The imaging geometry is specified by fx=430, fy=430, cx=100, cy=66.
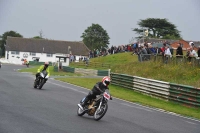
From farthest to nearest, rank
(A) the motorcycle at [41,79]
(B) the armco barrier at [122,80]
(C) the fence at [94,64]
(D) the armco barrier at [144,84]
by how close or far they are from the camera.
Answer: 1. (C) the fence at [94,64]
2. (B) the armco barrier at [122,80]
3. (A) the motorcycle at [41,79]
4. (D) the armco barrier at [144,84]

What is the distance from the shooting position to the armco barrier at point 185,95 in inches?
839

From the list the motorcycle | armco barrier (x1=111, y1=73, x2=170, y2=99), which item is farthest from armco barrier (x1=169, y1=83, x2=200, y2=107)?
the motorcycle

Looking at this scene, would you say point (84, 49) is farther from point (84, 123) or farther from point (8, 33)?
point (84, 123)

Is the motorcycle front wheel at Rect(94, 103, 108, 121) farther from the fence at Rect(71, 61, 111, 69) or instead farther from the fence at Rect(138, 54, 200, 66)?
the fence at Rect(71, 61, 111, 69)

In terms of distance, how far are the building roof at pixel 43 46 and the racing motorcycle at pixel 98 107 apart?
10377cm

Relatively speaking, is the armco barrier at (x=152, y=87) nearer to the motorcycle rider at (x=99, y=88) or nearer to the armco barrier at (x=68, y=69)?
the motorcycle rider at (x=99, y=88)

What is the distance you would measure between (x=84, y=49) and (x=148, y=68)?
87653mm

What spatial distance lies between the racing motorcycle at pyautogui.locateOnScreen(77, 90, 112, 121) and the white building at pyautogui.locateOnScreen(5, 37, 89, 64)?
103 meters

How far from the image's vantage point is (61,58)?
193 feet

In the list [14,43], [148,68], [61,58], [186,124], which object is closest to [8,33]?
[14,43]

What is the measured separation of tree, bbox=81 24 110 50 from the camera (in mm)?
133625

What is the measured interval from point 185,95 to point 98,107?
9.74 meters

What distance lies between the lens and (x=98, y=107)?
13.6m

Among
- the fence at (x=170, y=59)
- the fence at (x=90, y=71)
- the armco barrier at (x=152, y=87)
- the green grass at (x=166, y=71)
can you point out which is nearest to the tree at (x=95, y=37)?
the fence at (x=90, y=71)
